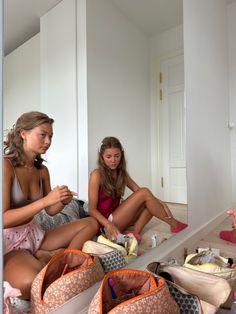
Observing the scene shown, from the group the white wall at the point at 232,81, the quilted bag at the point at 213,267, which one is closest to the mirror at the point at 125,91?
the quilted bag at the point at 213,267

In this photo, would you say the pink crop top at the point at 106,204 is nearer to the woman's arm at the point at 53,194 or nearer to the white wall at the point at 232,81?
the woman's arm at the point at 53,194

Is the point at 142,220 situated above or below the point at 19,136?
below

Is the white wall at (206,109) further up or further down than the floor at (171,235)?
further up

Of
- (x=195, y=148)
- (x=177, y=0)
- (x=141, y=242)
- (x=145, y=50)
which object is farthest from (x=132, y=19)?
(x=141, y=242)

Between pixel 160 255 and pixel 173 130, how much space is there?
0.75 meters

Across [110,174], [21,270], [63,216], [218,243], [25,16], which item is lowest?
[218,243]

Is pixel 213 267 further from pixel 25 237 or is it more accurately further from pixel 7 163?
pixel 7 163

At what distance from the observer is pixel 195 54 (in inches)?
67.9

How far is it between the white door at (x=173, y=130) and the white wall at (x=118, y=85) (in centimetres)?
16

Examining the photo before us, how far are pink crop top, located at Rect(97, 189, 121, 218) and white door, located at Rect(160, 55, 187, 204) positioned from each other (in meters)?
0.38

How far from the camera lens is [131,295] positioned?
33.2 inches

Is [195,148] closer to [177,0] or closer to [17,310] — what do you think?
[177,0]

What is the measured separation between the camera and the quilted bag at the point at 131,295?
686 millimetres

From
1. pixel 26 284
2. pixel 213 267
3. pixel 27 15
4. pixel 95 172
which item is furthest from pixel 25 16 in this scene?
pixel 213 267
